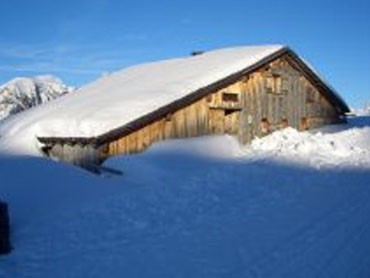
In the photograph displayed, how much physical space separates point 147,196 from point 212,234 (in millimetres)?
2954

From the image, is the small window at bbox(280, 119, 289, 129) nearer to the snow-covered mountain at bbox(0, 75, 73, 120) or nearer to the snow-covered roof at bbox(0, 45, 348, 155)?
the snow-covered roof at bbox(0, 45, 348, 155)

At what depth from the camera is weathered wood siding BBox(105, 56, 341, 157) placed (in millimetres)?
20859

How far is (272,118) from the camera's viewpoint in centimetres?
2592

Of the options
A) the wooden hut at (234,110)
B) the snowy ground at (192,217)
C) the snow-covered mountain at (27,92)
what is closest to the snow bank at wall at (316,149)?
the snowy ground at (192,217)

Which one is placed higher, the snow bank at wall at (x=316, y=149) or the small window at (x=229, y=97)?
the small window at (x=229, y=97)

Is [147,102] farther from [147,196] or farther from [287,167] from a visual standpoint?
[147,196]

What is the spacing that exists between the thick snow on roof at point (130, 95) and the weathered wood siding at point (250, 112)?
656mm

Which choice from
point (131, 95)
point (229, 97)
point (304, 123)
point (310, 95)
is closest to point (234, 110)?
point (229, 97)

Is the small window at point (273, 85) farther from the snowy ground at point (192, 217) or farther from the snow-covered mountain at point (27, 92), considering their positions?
the snow-covered mountain at point (27, 92)

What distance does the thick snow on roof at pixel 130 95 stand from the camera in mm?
20094

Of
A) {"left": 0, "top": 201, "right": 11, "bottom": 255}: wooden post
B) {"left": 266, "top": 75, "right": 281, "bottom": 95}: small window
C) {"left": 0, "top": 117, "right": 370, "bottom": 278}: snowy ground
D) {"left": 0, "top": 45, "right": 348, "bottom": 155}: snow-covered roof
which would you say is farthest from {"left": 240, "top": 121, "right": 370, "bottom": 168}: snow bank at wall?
{"left": 0, "top": 201, "right": 11, "bottom": 255}: wooden post

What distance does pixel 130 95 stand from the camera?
883 inches

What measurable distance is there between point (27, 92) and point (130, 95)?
77.9 metres

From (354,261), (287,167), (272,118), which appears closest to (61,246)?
(354,261)
